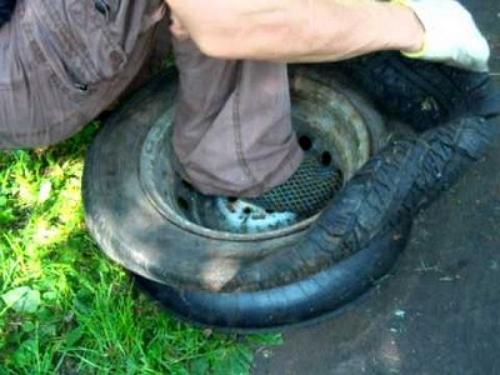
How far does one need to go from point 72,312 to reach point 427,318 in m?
1.09

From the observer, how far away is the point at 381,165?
2.06m

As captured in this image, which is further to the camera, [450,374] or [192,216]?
[192,216]

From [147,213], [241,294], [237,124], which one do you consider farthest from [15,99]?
[241,294]

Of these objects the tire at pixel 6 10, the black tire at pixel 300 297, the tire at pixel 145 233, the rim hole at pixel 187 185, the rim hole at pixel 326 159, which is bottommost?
the black tire at pixel 300 297

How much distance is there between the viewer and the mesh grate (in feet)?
8.14

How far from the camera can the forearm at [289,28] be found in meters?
1.73

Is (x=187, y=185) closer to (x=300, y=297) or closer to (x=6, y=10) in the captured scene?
(x=300, y=297)

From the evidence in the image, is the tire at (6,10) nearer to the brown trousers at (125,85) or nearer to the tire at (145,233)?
the brown trousers at (125,85)

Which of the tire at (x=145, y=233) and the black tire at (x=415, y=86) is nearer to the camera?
the tire at (x=145, y=233)

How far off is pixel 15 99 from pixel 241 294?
86cm

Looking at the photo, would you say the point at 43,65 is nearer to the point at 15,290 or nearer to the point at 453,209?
the point at 15,290

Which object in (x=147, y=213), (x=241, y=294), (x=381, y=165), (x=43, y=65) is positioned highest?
(x=43, y=65)

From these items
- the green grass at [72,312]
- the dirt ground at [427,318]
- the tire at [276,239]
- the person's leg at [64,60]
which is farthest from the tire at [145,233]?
the dirt ground at [427,318]

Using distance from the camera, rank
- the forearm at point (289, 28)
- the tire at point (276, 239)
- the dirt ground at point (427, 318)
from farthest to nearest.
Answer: the dirt ground at point (427, 318)
the tire at point (276, 239)
the forearm at point (289, 28)
